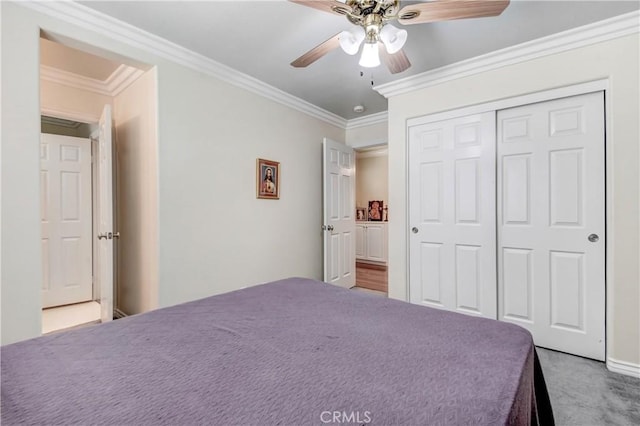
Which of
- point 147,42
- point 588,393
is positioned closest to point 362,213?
point 588,393

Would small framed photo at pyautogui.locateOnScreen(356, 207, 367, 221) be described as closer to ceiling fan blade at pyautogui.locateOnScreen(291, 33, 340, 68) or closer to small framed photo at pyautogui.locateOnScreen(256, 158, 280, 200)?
small framed photo at pyautogui.locateOnScreen(256, 158, 280, 200)

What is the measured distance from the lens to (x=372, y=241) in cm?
634

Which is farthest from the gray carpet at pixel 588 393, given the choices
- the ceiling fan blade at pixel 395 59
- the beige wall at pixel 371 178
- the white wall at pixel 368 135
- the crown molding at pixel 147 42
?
the beige wall at pixel 371 178

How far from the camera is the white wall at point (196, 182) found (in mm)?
1760

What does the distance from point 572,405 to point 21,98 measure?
3776 mm

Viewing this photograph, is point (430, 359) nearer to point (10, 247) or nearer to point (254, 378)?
point (254, 378)

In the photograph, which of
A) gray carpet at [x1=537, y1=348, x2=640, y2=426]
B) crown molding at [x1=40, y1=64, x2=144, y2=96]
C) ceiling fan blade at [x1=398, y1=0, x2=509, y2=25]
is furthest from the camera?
crown molding at [x1=40, y1=64, x2=144, y2=96]

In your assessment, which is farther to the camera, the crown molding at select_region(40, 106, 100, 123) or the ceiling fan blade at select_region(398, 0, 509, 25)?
the crown molding at select_region(40, 106, 100, 123)

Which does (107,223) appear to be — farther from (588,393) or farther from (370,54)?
(588,393)

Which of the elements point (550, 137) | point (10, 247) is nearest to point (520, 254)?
point (550, 137)

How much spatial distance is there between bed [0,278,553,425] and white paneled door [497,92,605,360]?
4.86ft

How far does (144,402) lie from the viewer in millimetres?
690

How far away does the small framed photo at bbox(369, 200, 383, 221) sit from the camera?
661 cm

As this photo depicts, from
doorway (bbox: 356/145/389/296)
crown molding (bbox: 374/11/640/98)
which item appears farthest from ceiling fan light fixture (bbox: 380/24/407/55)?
doorway (bbox: 356/145/389/296)
